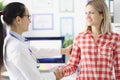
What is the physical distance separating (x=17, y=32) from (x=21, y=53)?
0.20 meters

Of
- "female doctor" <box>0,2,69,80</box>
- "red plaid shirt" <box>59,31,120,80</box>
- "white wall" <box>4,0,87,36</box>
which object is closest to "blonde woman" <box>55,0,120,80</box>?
"red plaid shirt" <box>59,31,120,80</box>

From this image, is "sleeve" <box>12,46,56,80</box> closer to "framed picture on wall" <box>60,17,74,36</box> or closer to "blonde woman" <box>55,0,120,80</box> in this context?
"blonde woman" <box>55,0,120,80</box>

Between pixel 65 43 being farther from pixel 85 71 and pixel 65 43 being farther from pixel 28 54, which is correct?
pixel 28 54

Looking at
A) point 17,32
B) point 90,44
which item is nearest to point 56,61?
point 90,44

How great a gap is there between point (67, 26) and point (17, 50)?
2432 millimetres

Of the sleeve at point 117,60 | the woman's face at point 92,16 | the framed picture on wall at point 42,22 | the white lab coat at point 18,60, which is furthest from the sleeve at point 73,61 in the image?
the framed picture on wall at point 42,22

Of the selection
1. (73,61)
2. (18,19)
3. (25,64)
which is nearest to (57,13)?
(73,61)

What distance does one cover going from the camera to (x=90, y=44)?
2131 mm

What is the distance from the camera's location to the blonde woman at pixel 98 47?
6.77 feet

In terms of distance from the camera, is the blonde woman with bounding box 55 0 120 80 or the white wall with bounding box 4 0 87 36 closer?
the blonde woman with bounding box 55 0 120 80

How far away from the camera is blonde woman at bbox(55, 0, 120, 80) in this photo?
2064mm

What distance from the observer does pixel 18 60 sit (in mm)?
1683

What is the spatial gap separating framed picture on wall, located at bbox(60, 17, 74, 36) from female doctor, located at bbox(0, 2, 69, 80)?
220 cm

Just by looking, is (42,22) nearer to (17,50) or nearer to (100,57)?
(100,57)
